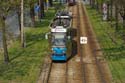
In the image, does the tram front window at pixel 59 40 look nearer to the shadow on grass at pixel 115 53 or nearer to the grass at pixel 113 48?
the grass at pixel 113 48

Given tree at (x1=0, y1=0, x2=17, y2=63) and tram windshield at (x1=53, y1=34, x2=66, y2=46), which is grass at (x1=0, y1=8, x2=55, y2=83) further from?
tram windshield at (x1=53, y1=34, x2=66, y2=46)

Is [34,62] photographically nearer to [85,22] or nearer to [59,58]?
[59,58]

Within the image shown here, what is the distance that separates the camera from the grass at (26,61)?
113 ft

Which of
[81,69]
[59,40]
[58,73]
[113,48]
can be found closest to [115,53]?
[113,48]

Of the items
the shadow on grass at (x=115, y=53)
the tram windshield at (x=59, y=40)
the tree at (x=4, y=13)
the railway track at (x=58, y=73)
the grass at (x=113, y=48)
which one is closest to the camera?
the railway track at (x=58, y=73)

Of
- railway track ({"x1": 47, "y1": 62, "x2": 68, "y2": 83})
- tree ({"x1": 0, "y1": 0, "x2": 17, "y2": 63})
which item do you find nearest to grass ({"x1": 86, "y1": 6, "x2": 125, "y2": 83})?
railway track ({"x1": 47, "y1": 62, "x2": 68, "y2": 83})

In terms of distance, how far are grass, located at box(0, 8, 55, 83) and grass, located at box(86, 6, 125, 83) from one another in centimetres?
695

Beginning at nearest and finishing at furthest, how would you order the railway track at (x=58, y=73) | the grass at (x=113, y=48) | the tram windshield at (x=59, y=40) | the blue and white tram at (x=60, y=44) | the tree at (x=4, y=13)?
the railway track at (x=58, y=73), the grass at (x=113, y=48), the tree at (x=4, y=13), the blue and white tram at (x=60, y=44), the tram windshield at (x=59, y=40)

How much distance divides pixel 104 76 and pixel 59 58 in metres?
6.36

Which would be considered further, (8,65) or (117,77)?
(8,65)

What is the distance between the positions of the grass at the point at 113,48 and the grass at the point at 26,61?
22.8 ft

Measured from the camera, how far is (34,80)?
111 feet

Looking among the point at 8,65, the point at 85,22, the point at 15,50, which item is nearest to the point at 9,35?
the point at 8,65

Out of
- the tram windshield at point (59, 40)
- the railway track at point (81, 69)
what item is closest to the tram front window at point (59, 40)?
the tram windshield at point (59, 40)
